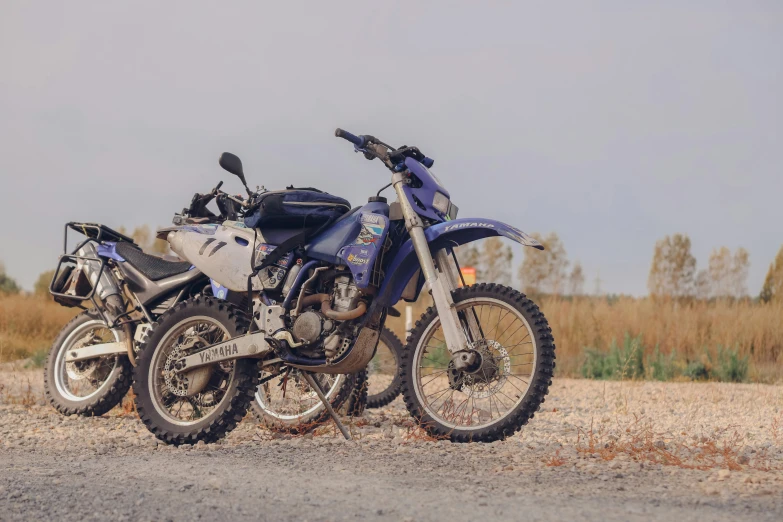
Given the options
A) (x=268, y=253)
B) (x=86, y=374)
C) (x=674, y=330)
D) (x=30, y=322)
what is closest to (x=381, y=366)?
(x=86, y=374)

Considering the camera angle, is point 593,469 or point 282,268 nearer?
point 593,469

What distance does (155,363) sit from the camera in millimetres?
6027

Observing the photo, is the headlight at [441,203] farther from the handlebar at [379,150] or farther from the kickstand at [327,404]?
the kickstand at [327,404]

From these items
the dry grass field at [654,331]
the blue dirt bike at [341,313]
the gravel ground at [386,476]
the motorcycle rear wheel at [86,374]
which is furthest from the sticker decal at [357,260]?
the dry grass field at [654,331]

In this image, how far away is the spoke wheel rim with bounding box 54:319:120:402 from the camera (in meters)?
7.44

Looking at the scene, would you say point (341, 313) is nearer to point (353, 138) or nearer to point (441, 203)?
point (441, 203)

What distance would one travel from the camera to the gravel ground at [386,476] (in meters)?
3.60

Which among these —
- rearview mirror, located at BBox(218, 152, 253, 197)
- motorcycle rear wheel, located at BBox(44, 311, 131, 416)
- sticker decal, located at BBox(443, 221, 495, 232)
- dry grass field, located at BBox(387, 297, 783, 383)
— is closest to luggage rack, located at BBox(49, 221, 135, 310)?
motorcycle rear wheel, located at BBox(44, 311, 131, 416)

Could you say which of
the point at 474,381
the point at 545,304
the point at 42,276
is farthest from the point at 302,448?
the point at 42,276

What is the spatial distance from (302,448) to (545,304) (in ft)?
37.0

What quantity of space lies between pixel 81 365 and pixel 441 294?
12.6 ft

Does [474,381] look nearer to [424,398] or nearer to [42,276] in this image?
[424,398]

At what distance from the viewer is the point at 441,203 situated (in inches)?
217

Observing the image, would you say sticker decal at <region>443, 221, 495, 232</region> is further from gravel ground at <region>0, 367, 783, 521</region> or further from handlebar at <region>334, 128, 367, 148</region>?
gravel ground at <region>0, 367, 783, 521</region>
